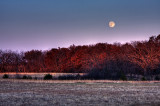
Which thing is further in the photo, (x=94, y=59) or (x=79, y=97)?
(x=94, y=59)

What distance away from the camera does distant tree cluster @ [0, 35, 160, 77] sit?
190 ft

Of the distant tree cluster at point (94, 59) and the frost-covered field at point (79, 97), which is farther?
the distant tree cluster at point (94, 59)

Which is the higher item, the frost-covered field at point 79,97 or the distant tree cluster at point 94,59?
the distant tree cluster at point 94,59

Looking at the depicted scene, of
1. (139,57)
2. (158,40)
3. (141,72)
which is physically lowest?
(141,72)

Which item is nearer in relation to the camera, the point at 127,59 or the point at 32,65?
the point at 127,59

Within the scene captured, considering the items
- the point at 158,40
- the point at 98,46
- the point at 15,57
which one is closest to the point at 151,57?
the point at 158,40

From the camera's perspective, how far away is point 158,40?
69.9 m

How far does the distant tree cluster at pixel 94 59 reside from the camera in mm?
57884

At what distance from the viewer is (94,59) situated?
69.6m

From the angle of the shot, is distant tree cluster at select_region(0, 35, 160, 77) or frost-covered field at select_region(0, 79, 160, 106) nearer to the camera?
frost-covered field at select_region(0, 79, 160, 106)

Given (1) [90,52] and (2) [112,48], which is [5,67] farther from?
(2) [112,48]

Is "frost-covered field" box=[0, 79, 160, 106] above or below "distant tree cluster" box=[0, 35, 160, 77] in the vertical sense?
below

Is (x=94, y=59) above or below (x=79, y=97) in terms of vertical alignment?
above

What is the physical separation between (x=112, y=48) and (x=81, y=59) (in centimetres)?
Answer: 1050
